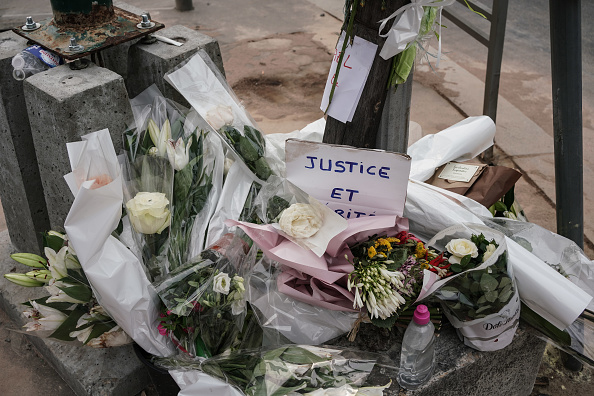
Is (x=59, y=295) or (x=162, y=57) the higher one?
(x=162, y=57)

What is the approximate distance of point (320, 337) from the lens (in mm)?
1777

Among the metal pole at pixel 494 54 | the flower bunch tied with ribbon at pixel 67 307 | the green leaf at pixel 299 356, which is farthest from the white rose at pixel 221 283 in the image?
the metal pole at pixel 494 54

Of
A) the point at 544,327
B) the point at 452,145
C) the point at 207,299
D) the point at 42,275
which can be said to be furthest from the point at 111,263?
the point at 452,145

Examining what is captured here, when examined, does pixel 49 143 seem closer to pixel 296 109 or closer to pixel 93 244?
pixel 93 244

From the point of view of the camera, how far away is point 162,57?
2.26 metres

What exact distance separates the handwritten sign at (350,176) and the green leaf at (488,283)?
1.04 feet

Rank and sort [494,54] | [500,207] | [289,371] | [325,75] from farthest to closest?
1. [325,75]
2. [494,54]
3. [500,207]
4. [289,371]

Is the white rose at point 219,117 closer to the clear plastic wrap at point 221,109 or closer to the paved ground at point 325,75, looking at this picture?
the clear plastic wrap at point 221,109

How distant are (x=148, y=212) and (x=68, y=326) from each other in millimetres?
460

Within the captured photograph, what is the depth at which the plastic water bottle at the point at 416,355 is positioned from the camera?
1.71 m

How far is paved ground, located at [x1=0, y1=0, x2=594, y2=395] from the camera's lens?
11.6ft

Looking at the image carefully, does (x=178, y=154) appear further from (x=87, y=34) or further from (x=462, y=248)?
(x=462, y=248)

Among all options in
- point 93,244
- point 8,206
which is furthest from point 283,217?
point 8,206

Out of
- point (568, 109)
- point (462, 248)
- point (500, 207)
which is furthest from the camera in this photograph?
point (500, 207)
